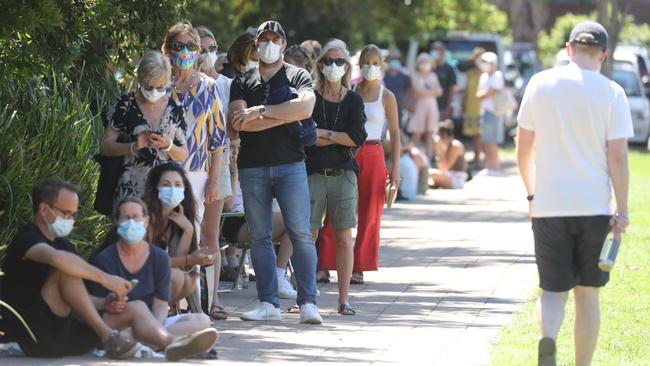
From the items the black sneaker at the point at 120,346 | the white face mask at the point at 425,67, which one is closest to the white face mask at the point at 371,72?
the black sneaker at the point at 120,346

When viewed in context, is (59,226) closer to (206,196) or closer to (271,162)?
(206,196)

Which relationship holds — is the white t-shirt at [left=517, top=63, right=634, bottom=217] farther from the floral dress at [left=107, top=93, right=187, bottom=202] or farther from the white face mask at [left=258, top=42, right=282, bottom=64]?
the floral dress at [left=107, top=93, right=187, bottom=202]

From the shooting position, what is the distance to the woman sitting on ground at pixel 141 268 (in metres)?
8.36

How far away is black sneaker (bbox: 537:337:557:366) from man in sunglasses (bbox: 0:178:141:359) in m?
2.15

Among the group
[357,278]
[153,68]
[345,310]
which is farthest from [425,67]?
[153,68]

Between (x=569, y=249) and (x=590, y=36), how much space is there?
1.08m

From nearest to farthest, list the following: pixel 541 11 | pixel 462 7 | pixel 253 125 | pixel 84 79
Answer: pixel 253 125, pixel 84 79, pixel 462 7, pixel 541 11

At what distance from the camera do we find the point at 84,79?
12.3 m

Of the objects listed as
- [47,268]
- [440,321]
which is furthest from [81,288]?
[440,321]

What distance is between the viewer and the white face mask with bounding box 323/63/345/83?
1048 centimetres

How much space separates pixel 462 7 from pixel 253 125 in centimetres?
2394

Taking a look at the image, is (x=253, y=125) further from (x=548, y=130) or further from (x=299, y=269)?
(x=548, y=130)

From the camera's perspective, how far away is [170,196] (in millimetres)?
8828

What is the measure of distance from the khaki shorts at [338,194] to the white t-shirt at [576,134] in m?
3.07
